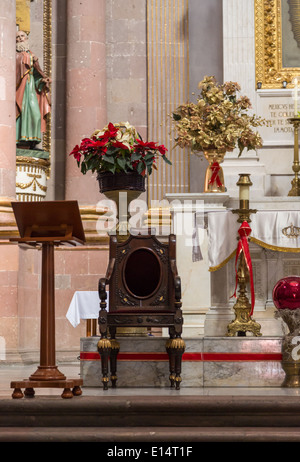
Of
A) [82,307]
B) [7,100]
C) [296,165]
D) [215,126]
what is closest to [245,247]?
[215,126]

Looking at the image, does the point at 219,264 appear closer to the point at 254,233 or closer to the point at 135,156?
the point at 254,233

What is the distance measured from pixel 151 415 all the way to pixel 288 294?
1.78m

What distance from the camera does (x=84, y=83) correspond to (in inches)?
488

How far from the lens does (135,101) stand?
12.9 m

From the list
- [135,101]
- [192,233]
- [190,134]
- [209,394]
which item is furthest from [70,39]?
[209,394]

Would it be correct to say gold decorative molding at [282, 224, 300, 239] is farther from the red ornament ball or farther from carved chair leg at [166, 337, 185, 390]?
carved chair leg at [166, 337, 185, 390]

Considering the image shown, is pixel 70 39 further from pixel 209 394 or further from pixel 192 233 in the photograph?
pixel 209 394

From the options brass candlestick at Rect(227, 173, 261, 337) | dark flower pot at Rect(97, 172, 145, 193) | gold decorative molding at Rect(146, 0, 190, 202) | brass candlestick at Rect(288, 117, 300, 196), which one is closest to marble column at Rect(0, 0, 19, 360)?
gold decorative molding at Rect(146, 0, 190, 202)

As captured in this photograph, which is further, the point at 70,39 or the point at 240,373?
the point at 70,39

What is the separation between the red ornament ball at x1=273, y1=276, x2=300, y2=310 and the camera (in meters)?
7.63

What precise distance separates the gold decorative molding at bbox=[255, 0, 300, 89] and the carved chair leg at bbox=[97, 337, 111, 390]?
486 centimetres

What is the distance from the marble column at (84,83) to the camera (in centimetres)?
1231
